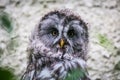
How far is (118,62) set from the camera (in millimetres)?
2447

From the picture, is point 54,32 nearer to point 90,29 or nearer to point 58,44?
point 58,44

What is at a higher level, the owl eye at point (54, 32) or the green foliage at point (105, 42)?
the owl eye at point (54, 32)

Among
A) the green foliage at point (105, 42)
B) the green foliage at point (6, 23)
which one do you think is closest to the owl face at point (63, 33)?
the green foliage at point (105, 42)

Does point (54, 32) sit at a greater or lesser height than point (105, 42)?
greater

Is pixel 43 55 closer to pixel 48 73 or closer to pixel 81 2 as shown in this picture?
pixel 48 73

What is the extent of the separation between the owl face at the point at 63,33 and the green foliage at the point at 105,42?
0.68m

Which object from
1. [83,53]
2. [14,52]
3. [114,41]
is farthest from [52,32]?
[114,41]

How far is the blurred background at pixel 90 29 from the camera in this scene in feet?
7.97

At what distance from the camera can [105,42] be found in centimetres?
256

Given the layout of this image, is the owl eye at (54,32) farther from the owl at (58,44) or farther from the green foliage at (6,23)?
the green foliage at (6,23)

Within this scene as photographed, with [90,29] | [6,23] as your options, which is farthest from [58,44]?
[6,23]

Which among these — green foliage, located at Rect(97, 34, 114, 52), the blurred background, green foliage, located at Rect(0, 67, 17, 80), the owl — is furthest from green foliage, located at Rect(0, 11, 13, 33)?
green foliage, located at Rect(97, 34, 114, 52)

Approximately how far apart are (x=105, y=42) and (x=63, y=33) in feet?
2.66

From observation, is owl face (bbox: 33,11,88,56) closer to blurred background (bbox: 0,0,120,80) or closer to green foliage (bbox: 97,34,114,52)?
blurred background (bbox: 0,0,120,80)
